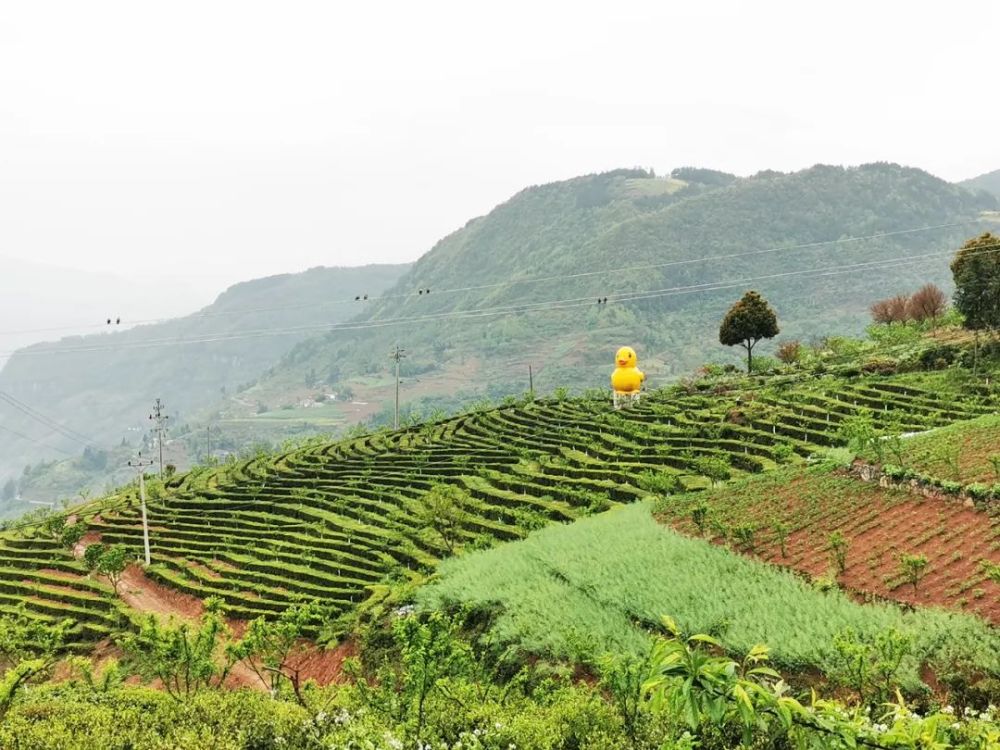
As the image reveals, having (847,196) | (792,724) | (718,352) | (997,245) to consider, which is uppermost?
(847,196)

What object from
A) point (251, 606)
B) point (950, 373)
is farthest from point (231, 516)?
point (950, 373)

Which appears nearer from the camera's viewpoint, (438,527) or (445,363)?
(438,527)

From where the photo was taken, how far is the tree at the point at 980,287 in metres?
38.6

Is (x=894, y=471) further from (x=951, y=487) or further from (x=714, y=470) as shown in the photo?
(x=714, y=470)

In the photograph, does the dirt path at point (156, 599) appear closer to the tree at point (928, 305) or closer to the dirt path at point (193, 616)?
the dirt path at point (193, 616)

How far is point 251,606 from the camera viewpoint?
2927 cm

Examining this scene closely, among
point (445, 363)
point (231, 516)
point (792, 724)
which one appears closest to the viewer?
point (792, 724)

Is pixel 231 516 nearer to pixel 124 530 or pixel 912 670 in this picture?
pixel 124 530

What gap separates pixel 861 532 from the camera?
19.4 meters

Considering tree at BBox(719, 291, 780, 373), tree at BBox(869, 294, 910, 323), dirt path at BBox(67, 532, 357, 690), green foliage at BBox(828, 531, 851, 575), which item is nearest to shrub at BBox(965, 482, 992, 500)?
green foliage at BBox(828, 531, 851, 575)

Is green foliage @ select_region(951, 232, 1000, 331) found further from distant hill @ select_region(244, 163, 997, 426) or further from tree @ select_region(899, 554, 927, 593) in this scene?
distant hill @ select_region(244, 163, 997, 426)

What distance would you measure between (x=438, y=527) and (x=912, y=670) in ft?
69.5

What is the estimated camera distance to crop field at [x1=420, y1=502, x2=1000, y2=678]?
534 inches

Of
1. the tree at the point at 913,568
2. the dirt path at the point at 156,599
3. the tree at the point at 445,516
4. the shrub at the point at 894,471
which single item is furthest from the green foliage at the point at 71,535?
the tree at the point at 913,568
